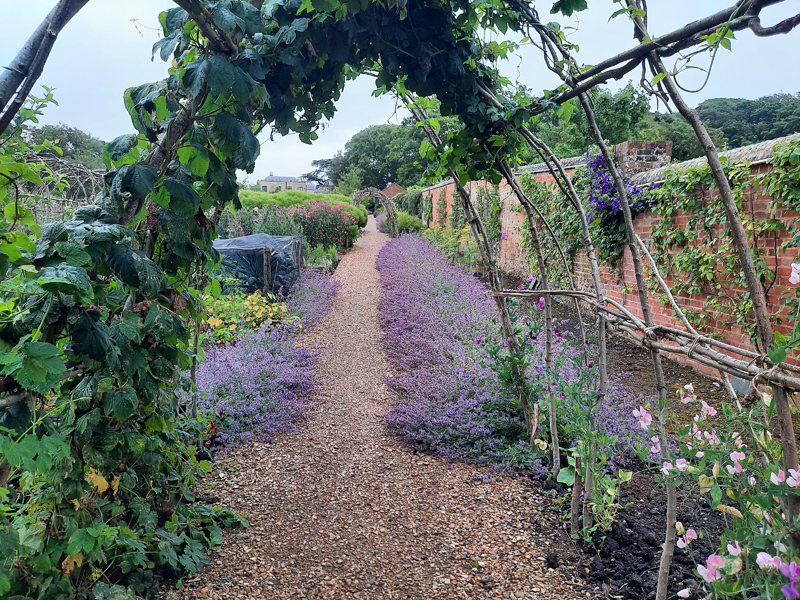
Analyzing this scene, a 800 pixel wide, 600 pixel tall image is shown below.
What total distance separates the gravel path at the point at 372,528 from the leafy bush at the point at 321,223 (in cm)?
1042

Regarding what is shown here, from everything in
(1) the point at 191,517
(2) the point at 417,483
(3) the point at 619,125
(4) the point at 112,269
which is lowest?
(2) the point at 417,483

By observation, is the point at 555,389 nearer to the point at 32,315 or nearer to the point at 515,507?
the point at 515,507

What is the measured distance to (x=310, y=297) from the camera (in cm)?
737

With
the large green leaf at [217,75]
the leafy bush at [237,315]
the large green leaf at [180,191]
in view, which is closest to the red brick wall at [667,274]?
the large green leaf at [217,75]

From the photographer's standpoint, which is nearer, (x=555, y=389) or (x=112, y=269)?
(x=112, y=269)

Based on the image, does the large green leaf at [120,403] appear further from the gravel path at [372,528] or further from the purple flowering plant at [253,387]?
the purple flowering plant at [253,387]

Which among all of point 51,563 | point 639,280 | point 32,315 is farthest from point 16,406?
point 639,280

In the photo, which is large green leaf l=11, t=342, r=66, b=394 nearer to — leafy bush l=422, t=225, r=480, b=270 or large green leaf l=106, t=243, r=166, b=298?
large green leaf l=106, t=243, r=166, b=298

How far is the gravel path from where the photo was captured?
6.48 feet

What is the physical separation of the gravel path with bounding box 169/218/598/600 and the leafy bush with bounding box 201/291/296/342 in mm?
2057

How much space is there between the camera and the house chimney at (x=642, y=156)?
6.05 metres

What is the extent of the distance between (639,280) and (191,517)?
225 centimetres

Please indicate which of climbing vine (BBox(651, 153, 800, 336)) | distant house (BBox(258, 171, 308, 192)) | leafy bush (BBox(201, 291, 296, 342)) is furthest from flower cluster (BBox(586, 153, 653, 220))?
distant house (BBox(258, 171, 308, 192))

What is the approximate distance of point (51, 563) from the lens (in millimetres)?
1387
